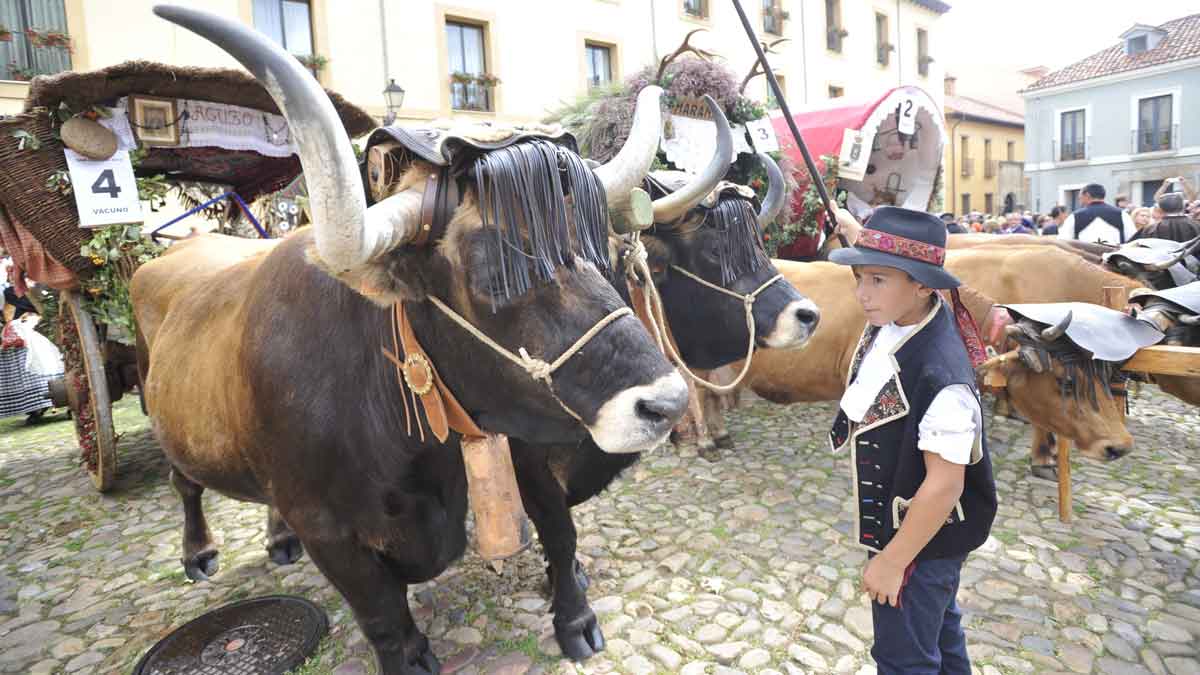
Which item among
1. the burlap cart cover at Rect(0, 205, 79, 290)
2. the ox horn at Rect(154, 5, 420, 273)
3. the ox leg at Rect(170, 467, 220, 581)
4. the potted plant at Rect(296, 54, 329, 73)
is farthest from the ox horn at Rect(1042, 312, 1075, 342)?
the potted plant at Rect(296, 54, 329, 73)

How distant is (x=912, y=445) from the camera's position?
6.52 feet

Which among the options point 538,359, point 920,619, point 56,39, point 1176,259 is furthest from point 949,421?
point 56,39

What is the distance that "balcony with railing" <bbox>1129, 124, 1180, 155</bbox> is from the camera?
95.0 feet

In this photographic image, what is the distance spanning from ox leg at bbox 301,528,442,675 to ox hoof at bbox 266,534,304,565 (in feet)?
5.07

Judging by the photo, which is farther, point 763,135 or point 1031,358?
point 763,135

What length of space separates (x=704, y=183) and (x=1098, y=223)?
8.97 m

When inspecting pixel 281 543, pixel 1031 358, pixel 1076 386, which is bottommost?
pixel 281 543

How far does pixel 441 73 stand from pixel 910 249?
14.8 meters

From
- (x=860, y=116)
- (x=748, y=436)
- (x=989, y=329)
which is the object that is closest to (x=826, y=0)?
(x=860, y=116)

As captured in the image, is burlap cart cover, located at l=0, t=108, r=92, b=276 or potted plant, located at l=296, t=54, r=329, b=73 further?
potted plant, located at l=296, t=54, r=329, b=73

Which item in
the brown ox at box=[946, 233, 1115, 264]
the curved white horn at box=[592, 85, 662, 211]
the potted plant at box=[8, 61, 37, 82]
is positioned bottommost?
the brown ox at box=[946, 233, 1115, 264]

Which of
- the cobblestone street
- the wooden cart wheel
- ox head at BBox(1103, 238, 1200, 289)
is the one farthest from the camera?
the wooden cart wheel

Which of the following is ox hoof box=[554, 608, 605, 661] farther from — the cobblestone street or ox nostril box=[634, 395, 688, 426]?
ox nostril box=[634, 395, 688, 426]

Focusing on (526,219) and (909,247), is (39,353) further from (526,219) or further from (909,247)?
(909,247)
